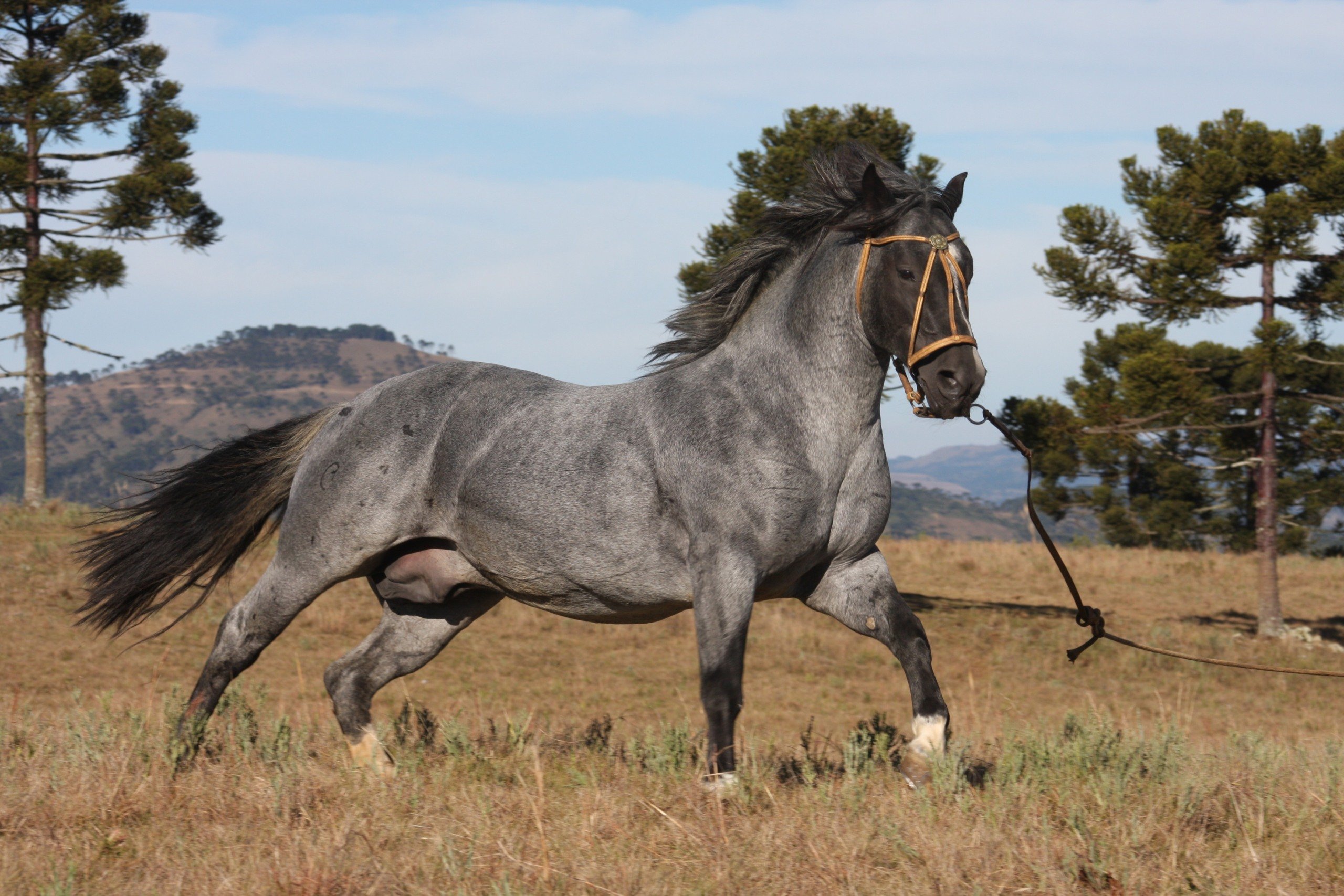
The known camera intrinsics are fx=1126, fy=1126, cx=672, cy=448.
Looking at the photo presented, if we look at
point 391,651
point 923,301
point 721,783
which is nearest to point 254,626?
point 391,651

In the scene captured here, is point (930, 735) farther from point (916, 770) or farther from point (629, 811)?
point (629, 811)

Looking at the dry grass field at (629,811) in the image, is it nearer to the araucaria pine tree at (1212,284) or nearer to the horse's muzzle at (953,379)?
the horse's muzzle at (953,379)

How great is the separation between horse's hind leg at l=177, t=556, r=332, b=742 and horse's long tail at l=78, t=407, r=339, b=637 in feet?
1.29

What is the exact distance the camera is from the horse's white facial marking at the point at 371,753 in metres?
5.10

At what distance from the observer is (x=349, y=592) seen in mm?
15750

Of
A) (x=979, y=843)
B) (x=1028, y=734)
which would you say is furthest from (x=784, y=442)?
(x=1028, y=734)

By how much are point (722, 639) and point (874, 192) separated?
190cm

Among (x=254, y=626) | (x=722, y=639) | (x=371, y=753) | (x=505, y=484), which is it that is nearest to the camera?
(x=722, y=639)

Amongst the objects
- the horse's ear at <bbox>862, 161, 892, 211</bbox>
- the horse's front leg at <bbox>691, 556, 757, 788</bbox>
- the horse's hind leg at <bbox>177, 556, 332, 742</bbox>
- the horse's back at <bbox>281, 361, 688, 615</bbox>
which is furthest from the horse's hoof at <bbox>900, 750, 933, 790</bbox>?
the horse's hind leg at <bbox>177, 556, 332, 742</bbox>

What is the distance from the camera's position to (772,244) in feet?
16.7

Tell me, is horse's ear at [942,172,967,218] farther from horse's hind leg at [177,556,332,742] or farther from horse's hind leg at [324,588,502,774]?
horse's hind leg at [177,556,332,742]

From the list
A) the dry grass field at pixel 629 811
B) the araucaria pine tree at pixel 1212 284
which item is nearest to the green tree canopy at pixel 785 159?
the araucaria pine tree at pixel 1212 284

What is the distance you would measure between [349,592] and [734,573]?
12.3 meters

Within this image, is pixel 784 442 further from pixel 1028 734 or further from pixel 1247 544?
pixel 1247 544
